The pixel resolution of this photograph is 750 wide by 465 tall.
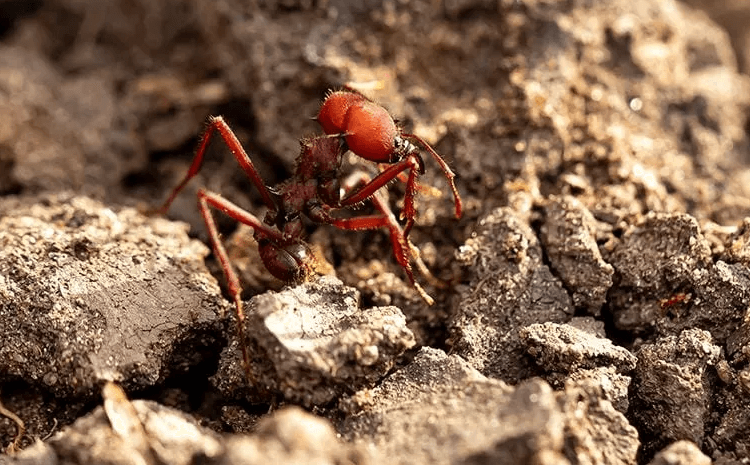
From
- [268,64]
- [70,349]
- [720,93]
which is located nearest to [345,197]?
[268,64]

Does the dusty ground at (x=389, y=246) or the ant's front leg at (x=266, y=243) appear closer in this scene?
the dusty ground at (x=389, y=246)

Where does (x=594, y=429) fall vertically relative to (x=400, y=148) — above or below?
below

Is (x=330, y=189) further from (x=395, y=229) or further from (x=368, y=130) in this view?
(x=395, y=229)

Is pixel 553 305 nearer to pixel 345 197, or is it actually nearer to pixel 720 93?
pixel 345 197

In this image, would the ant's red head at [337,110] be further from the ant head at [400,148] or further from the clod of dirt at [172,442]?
the clod of dirt at [172,442]

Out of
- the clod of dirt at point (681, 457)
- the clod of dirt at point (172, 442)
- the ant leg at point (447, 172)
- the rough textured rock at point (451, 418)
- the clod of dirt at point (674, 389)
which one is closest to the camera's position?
the clod of dirt at point (172, 442)

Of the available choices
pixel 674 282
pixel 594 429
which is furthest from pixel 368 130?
pixel 594 429

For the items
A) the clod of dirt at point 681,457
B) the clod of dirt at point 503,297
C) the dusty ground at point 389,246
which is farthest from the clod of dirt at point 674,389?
the clod of dirt at point 503,297
